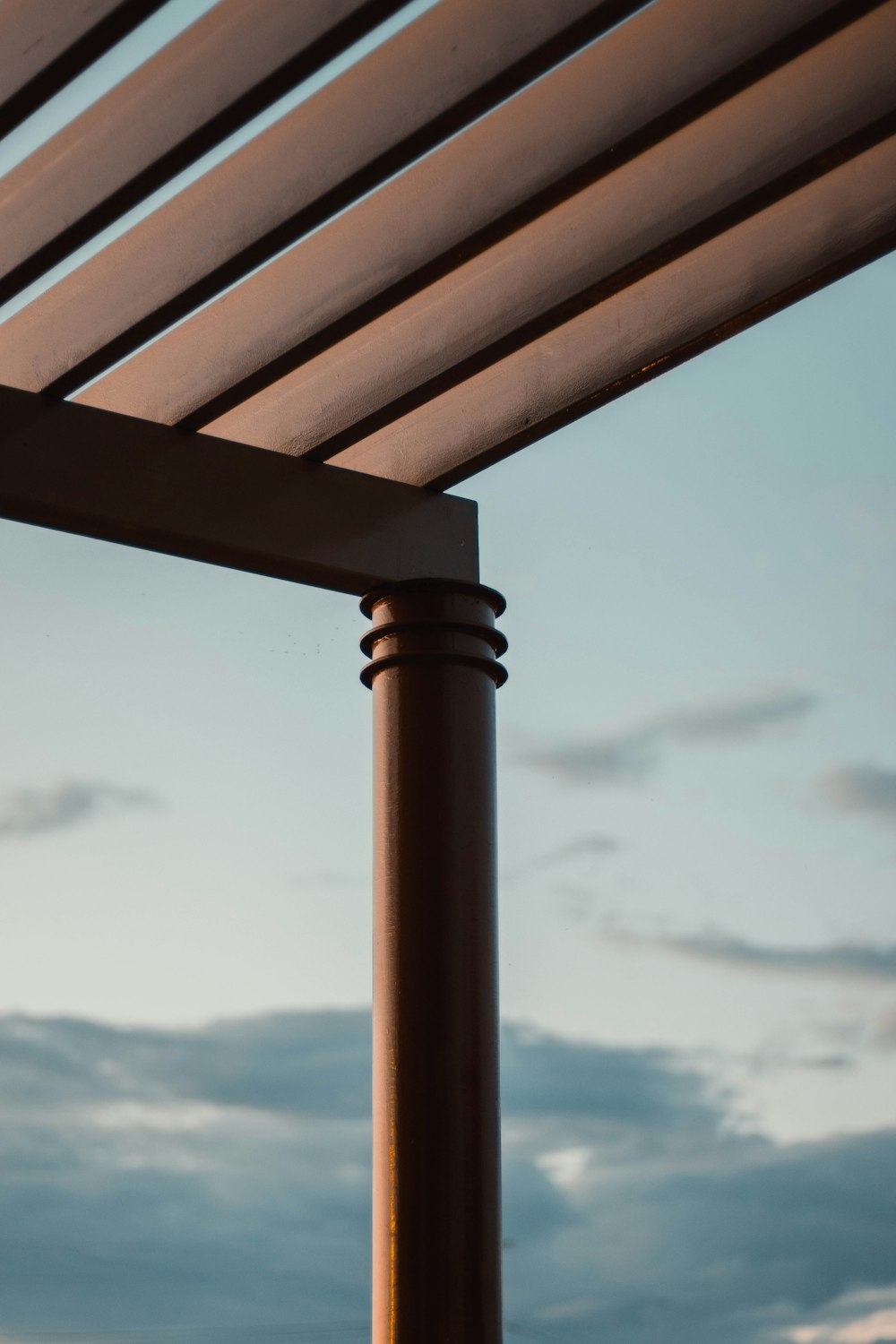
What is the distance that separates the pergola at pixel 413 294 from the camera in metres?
4.89

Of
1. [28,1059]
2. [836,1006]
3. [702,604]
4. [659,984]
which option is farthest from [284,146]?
[28,1059]

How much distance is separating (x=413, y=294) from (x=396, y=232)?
228 millimetres

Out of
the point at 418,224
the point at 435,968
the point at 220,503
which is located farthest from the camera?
the point at 220,503

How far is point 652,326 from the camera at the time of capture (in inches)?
236

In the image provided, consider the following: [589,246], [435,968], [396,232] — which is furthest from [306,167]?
[435,968]

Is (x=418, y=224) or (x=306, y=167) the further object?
(x=418, y=224)

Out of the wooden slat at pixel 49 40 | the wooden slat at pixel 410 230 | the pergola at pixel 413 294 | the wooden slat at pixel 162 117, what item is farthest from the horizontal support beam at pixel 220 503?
the wooden slat at pixel 49 40

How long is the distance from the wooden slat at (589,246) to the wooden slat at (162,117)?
128cm

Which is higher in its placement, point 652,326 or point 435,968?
point 652,326

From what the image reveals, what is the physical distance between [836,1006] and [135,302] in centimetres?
1438

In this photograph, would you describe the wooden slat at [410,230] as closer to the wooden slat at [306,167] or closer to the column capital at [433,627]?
the wooden slat at [306,167]

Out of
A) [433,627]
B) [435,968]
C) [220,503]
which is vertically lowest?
[435,968]

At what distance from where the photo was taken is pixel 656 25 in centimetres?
491

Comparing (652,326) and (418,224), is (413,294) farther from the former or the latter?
(652,326)
